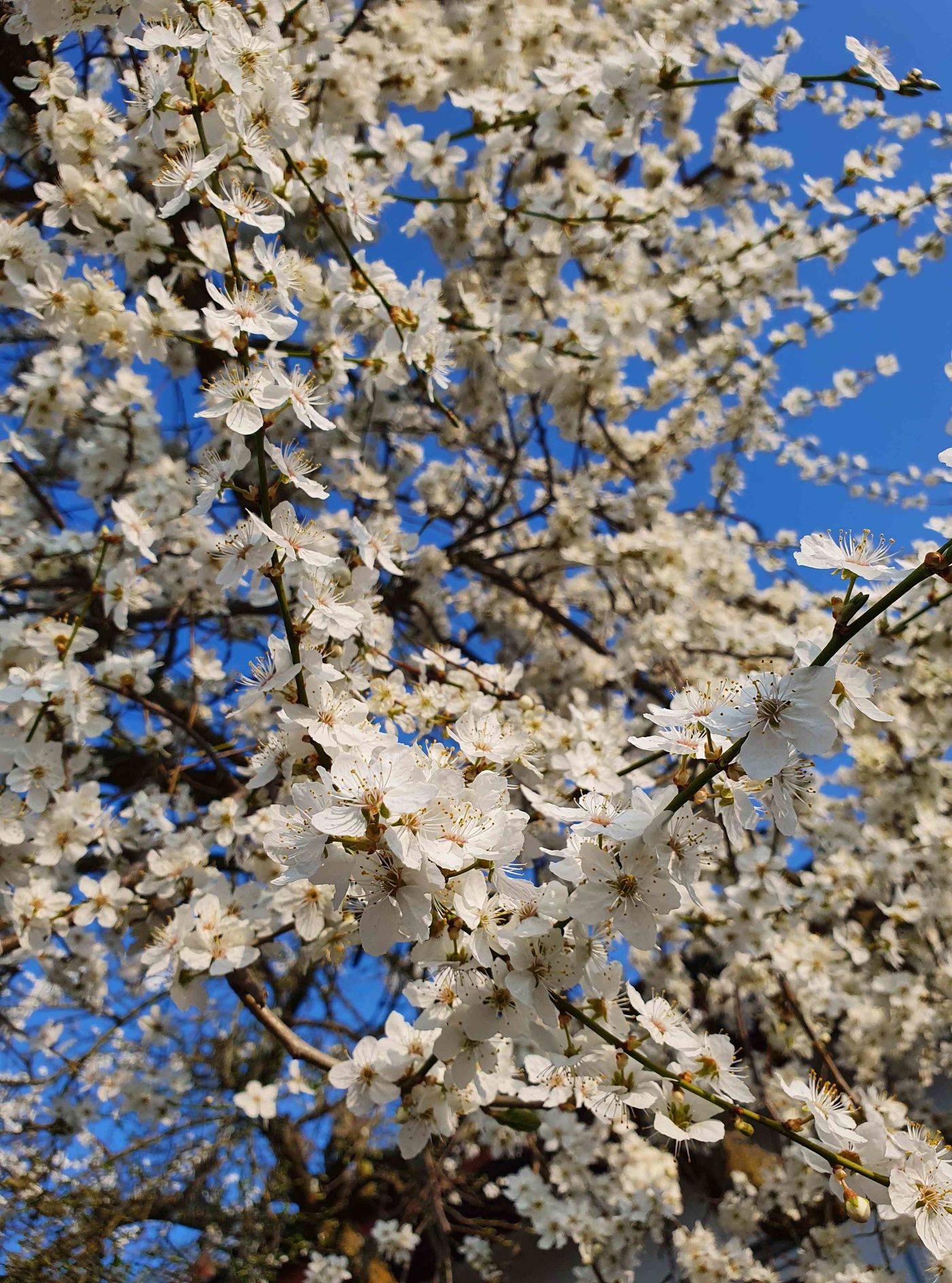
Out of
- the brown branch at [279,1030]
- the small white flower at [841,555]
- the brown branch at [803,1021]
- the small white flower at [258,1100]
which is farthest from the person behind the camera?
the small white flower at [258,1100]

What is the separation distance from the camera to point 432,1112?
1490 mm

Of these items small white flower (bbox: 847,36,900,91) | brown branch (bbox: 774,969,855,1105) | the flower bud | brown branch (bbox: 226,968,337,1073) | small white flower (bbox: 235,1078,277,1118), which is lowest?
the flower bud

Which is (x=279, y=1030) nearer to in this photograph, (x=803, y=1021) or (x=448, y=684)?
(x=448, y=684)

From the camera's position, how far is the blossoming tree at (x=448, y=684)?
1.17 metres

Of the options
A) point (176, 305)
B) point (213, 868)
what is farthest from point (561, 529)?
point (213, 868)

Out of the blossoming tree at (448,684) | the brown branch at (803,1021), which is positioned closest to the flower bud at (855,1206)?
the blossoming tree at (448,684)

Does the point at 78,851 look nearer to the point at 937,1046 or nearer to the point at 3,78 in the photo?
the point at 3,78

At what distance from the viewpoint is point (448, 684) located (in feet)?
7.41

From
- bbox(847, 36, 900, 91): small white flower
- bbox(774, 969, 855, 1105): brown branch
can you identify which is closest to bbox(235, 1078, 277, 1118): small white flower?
bbox(774, 969, 855, 1105): brown branch

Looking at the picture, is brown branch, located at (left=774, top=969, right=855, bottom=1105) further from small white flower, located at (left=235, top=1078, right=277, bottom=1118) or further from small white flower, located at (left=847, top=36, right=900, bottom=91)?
small white flower, located at (left=847, top=36, right=900, bottom=91)

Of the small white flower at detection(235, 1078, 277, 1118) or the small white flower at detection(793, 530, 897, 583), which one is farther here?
the small white flower at detection(235, 1078, 277, 1118)

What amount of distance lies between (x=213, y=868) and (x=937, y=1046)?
4474 millimetres

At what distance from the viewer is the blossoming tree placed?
1168 mm

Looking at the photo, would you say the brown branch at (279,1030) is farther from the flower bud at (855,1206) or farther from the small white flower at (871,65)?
the small white flower at (871,65)
